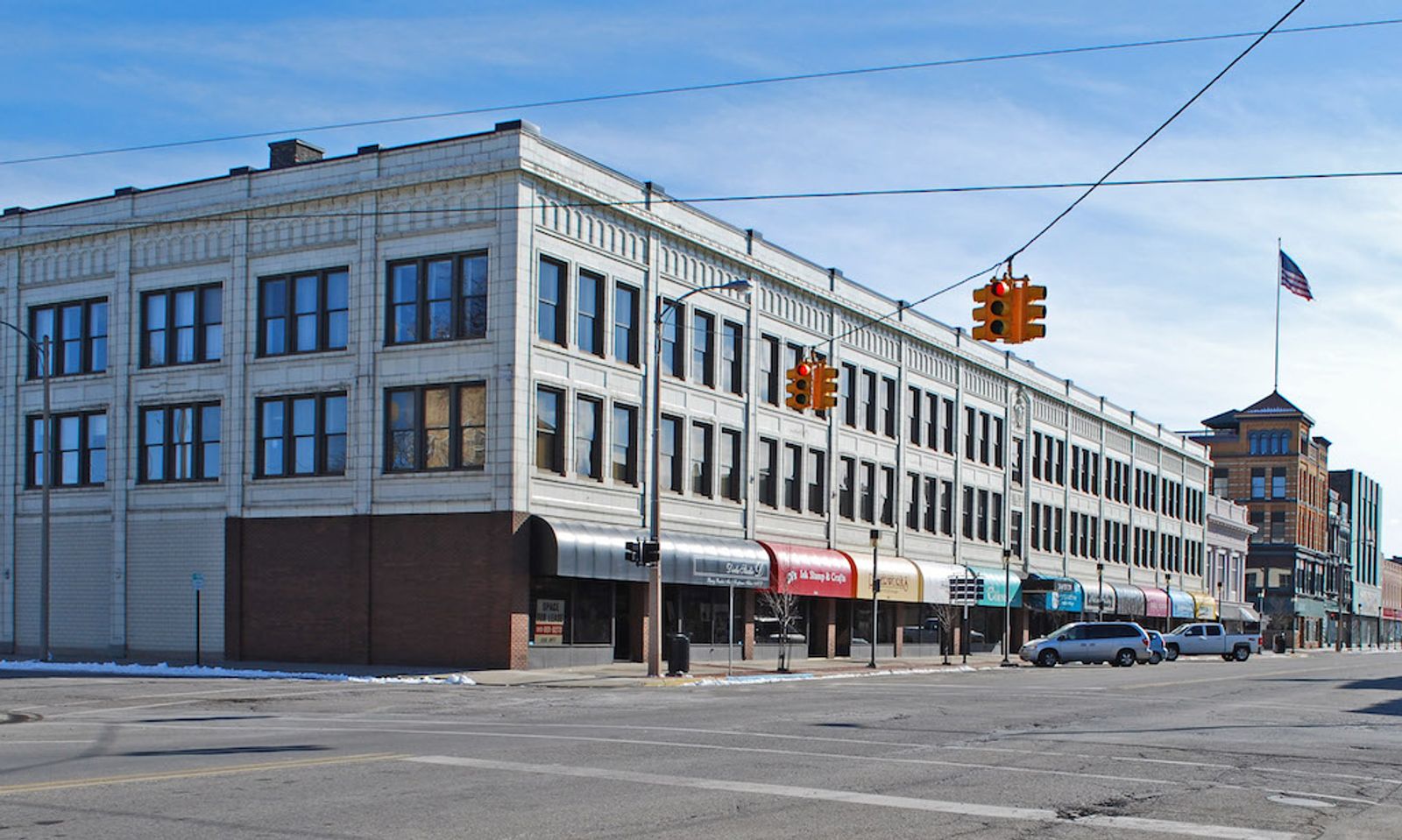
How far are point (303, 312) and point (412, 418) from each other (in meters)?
4.63

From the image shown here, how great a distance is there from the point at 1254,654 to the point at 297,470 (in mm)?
68430

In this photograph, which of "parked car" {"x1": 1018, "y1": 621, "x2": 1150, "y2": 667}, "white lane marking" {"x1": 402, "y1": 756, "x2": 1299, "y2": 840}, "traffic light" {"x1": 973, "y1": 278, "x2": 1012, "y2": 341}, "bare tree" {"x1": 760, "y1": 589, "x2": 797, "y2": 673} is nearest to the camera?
"white lane marking" {"x1": 402, "y1": 756, "x2": 1299, "y2": 840}

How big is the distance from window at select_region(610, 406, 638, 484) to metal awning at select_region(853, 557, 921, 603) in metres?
13.0

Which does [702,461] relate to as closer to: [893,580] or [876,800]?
[893,580]

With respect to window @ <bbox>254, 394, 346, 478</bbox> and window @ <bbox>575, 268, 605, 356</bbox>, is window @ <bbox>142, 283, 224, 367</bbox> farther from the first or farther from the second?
window @ <bbox>575, 268, 605, 356</bbox>

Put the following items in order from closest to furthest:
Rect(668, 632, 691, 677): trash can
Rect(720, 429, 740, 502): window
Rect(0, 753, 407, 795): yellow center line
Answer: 1. Rect(0, 753, 407, 795): yellow center line
2. Rect(668, 632, 691, 677): trash can
3. Rect(720, 429, 740, 502): window

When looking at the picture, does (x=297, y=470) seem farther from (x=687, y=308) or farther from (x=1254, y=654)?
(x=1254, y=654)

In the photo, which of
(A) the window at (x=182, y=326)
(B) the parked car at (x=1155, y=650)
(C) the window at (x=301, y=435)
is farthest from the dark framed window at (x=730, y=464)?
(B) the parked car at (x=1155, y=650)

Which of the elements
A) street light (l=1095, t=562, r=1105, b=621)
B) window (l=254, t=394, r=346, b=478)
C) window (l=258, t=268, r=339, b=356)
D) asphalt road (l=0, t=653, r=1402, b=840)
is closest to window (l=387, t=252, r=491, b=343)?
window (l=258, t=268, r=339, b=356)

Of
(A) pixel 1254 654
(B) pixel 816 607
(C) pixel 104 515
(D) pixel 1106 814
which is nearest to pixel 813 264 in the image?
(B) pixel 816 607

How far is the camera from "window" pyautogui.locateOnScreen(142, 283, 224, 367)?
137ft

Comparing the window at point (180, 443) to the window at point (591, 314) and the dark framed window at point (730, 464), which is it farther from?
the dark framed window at point (730, 464)

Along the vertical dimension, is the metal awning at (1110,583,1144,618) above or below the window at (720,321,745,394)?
below

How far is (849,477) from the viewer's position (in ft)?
178
